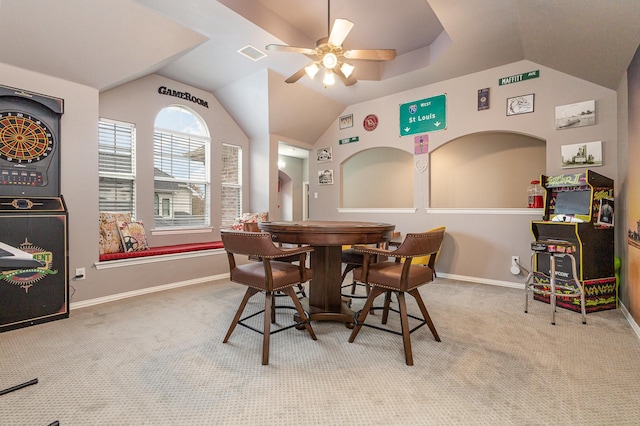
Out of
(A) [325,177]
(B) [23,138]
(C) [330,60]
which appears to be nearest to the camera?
(B) [23,138]

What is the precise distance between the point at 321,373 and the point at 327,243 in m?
0.90

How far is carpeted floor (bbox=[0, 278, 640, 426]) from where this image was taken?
1.53m

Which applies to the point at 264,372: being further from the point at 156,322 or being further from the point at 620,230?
the point at 620,230

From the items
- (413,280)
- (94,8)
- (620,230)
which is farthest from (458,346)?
(94,8)

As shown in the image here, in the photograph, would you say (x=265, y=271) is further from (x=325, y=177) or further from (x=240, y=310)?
(x=325, y=177)

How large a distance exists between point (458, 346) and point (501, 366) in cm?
33

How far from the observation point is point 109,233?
3781 mm

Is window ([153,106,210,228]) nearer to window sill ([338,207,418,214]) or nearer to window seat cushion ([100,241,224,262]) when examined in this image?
window seat cushion ([100,241,224,262])

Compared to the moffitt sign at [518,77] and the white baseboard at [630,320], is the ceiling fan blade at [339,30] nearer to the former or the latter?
the moffitt sign at [518,77]

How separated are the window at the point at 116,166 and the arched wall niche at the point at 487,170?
4882 mm

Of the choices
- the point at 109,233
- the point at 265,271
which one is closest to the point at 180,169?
the point at 109,233

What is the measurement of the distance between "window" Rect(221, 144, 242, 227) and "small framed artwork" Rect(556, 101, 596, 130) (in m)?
5.01

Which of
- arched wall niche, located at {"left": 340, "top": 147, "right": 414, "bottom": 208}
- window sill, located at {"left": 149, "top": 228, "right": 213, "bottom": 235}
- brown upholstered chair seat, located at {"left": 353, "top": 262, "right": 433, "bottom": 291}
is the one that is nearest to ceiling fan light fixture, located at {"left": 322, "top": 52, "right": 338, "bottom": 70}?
brown upholstered chair seat, located at {"left": 353, "top": 262, "right": 433, "bottom": 291}

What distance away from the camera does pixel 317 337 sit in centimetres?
246
